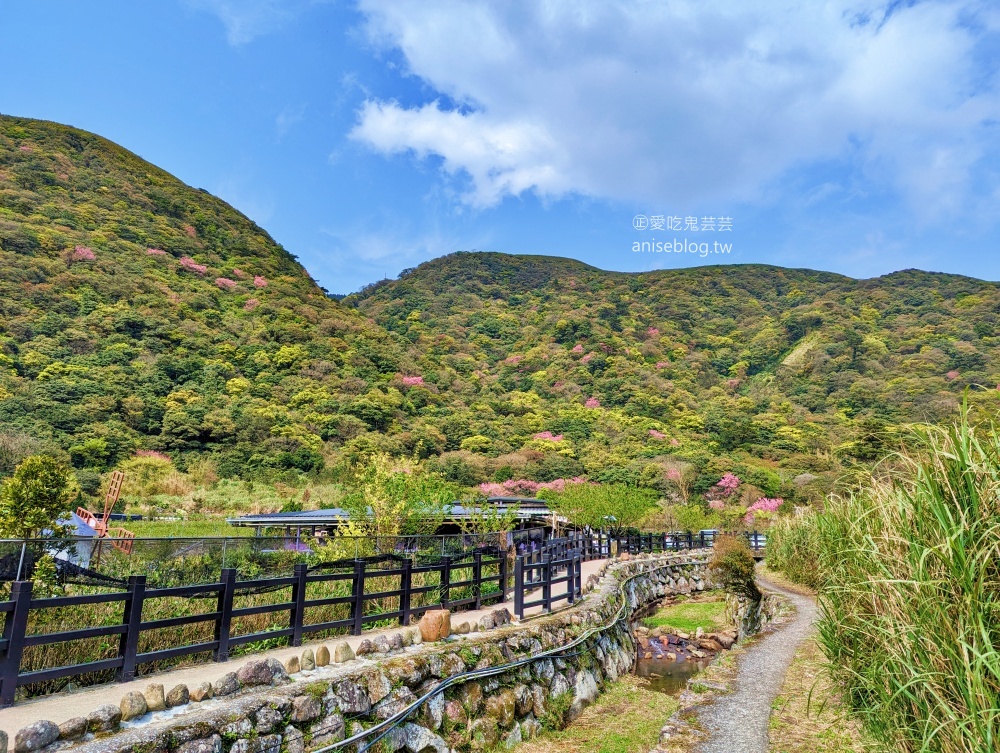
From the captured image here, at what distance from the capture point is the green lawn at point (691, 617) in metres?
19.1

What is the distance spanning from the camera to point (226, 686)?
5.36m

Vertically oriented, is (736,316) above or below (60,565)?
above

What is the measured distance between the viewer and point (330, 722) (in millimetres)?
5746

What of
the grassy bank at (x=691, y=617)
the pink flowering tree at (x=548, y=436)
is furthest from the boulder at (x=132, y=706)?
the pink flowering tree at (x=548, y=436)

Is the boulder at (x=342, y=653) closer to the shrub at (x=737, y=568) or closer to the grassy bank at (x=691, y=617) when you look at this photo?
the grassy bank at (x=691, y=617)

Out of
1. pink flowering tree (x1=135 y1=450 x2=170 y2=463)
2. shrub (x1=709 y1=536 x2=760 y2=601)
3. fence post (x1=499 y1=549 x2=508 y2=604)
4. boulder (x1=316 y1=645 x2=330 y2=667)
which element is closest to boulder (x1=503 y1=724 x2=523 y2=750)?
boulder (x1=316 y1=645 x2=330 y2=667)

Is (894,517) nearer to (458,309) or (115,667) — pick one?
(115,667)

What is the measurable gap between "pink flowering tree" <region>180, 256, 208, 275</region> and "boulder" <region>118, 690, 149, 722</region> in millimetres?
72389

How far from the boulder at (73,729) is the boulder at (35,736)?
5cm

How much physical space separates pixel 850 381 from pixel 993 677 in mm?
74108

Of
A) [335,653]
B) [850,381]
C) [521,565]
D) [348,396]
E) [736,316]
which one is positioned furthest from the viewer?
[736,316]

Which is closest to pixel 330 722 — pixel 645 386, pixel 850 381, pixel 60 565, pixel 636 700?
pixel 60 565

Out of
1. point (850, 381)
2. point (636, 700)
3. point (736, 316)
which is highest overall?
point (736, 316)

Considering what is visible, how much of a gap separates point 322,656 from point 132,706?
217cm
